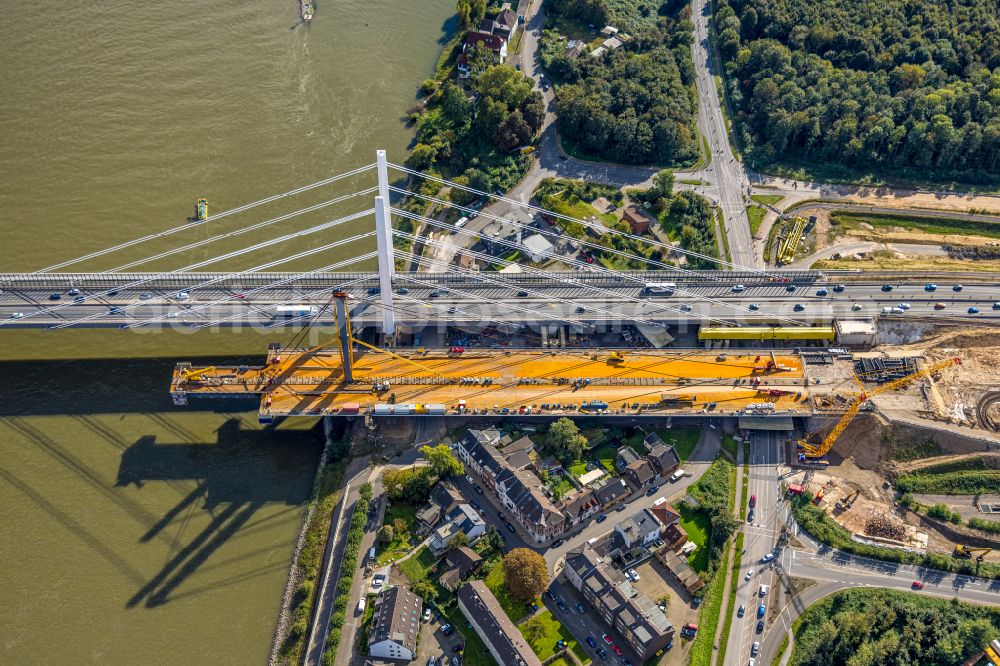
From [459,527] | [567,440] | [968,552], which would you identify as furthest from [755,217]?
[459,527]

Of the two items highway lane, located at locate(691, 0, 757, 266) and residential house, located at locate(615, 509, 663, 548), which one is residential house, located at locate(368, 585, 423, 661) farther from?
highway lane, located at locate(691, 0, 757, 266)

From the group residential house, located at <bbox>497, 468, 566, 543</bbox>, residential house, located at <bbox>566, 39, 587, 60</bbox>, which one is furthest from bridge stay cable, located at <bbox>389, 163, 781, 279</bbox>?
Answer: residential house, located at <bbox>497, 468, 566, 543</bbox>

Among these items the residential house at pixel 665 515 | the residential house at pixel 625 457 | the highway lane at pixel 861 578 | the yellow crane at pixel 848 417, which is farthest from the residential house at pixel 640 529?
the yellow crane at pixel 848 417

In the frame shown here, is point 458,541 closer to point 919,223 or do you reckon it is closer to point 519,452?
point 519,452

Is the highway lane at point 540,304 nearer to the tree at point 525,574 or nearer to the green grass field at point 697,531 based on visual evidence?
the green grass field at point 697,531

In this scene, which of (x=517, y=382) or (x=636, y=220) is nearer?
(x=517, y=382)

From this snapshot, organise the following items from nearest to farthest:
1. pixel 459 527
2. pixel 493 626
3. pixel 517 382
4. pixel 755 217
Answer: pixel 493 626
pixel 459 527
pixel 517 382
pixel 755 217
